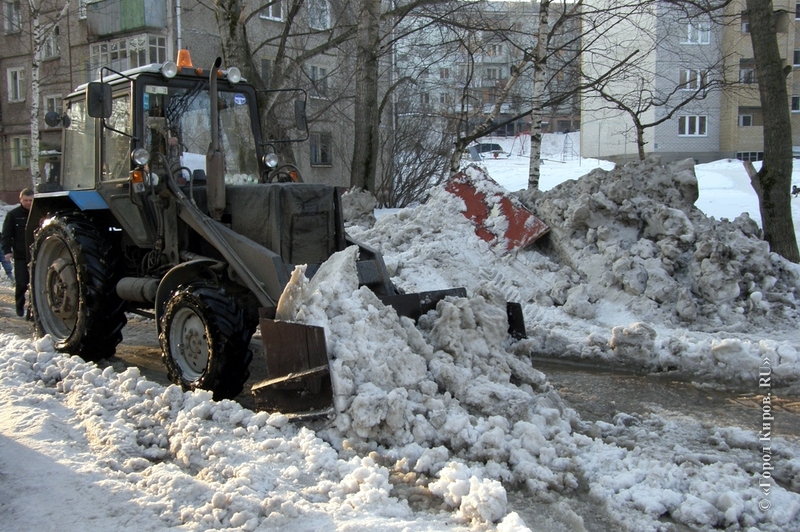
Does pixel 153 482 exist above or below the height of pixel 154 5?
below

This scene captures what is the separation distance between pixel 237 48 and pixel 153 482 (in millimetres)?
10776

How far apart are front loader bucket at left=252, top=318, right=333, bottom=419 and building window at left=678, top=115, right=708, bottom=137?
3384 cm

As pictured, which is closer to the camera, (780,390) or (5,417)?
(5,417)

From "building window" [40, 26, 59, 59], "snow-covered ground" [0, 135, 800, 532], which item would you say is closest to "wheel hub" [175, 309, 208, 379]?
"snow-covered ground" [0, 135, 800, 532]

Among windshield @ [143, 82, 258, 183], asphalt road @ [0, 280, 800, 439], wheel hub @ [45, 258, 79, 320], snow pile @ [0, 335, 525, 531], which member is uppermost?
windshield @ [143, 82, 258, 183]

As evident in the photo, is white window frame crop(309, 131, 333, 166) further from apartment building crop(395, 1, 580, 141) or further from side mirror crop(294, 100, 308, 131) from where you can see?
side mirror crop(294, 100, 308, 131)

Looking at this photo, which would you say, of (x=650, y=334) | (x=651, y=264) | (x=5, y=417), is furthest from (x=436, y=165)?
(x=5, y=417)

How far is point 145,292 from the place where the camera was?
5793 millimetres

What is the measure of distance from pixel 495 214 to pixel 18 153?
26405 mm

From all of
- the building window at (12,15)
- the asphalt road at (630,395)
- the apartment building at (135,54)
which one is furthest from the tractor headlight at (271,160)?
the building window at (12,15)

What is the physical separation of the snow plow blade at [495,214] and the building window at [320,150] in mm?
15924

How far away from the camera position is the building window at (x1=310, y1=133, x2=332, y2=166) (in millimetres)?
25152

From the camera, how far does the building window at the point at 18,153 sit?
2903 centimetres

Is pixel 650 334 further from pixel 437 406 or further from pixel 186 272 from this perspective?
pixel 186 272
